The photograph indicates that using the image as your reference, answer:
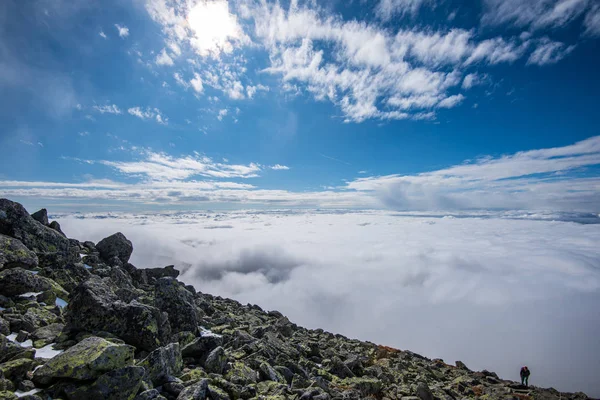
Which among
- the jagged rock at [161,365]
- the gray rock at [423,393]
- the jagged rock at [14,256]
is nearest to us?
the jagged rock at [161,365]

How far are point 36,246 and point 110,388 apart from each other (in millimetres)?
20549

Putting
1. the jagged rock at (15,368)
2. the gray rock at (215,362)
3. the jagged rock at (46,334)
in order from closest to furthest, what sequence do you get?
the jagged rock at (15,368) < the jagged rock at (46,334) < the gray rock at (215,362)

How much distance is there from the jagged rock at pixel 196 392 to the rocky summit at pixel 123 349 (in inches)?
1.4

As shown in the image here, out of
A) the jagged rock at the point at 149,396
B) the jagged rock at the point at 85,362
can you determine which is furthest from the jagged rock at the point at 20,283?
the jagged rock at the point at 149,396

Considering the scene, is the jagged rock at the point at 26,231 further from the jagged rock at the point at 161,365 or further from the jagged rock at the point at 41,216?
the jagged rock at the point at 161,365

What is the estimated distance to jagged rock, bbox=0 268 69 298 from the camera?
14.0 m

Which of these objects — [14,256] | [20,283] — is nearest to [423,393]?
[20,283]

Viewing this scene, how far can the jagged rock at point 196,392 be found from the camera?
931 cm

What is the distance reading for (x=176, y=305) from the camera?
17.0 metres

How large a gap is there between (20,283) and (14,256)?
3332 millimetres

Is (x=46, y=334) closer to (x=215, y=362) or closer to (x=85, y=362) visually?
(x=85, y=362)

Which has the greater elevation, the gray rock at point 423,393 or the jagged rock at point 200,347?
the jagged rock at point 200,347

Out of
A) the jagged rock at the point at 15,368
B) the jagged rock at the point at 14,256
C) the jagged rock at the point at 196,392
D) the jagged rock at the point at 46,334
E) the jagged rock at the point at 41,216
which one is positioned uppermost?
the jagged rock at the point at 41,216

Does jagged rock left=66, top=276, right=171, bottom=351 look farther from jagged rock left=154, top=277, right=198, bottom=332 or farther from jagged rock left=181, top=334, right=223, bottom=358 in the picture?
jagged rock left=154, top=277, right=198, bottom=332
